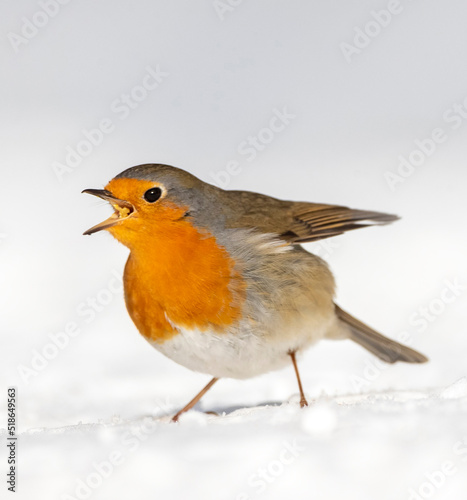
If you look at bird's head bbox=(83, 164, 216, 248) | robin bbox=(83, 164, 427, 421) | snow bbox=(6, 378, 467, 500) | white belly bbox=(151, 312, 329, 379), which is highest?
bird's head bbox=(83, 164, 216, 248)

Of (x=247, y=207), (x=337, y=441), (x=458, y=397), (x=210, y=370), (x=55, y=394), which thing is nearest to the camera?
(x=337, y=441)

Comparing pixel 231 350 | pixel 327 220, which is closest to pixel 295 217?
pixel 327 220

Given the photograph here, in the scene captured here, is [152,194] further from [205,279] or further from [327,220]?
[327,220]

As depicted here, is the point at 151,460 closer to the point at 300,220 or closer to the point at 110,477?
the point at 110,477

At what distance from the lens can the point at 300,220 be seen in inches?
195

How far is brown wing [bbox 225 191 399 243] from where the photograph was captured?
463cm

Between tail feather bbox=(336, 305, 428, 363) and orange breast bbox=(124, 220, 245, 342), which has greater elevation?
orange breast bbox=(124, 220, 245, 342)

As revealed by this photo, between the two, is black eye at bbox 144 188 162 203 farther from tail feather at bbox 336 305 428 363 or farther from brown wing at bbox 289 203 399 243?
tail feather at bbox 336 305 428 363

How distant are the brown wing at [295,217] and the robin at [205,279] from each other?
0.27ft

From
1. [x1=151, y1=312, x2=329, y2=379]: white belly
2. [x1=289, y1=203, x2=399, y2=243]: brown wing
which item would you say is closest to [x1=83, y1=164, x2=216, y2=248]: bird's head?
[x1=151, y1=312, x2=329, y2=379]: white belly

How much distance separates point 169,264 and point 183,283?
118mm

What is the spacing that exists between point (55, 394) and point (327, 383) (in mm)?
1778

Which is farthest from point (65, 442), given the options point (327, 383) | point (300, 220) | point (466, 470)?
point (327, 383)

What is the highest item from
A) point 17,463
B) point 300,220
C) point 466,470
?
point 300,220
